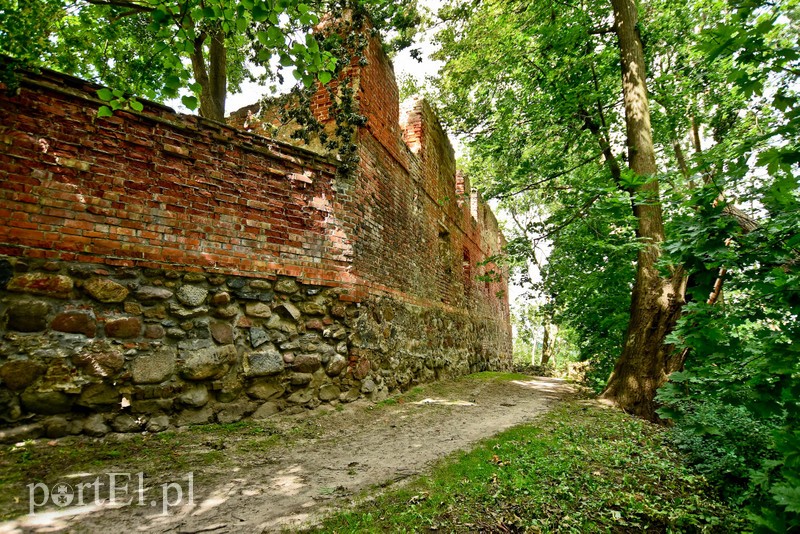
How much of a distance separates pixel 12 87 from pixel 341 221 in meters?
3.50

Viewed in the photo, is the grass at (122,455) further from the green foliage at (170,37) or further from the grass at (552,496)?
the green foliage at (170,37)

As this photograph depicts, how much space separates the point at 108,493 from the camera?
260 cm

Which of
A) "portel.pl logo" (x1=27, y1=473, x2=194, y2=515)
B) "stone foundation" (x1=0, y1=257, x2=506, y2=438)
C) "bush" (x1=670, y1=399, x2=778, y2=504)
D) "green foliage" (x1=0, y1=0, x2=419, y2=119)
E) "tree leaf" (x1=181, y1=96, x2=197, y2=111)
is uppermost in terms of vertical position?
"green foliage" (x1=0, y1=0, x2=419, y2=119)

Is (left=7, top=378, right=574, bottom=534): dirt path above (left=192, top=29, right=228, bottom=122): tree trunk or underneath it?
underneath

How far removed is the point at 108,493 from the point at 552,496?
3089 mm

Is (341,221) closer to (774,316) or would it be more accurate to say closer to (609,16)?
(774,316)

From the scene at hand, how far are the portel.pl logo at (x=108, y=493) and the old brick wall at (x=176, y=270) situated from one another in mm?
901

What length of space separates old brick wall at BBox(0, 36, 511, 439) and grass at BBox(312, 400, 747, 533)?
2408 mm

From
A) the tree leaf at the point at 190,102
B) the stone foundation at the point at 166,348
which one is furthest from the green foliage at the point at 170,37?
the stone foundation at the point at 166,348

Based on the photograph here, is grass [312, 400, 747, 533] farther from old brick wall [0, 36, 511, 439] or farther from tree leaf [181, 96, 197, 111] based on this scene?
tree leaf [181, 96, 197, 111]

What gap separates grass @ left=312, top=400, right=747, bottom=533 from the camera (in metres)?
2.43

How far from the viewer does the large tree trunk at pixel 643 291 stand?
18.4 ft

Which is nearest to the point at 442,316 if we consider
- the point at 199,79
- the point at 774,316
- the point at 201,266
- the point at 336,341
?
the point at 336,341

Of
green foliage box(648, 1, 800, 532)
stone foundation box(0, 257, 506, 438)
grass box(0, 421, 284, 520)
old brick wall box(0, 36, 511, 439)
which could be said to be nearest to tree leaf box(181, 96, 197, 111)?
old brick wall box(0, 36, 511, 439)
